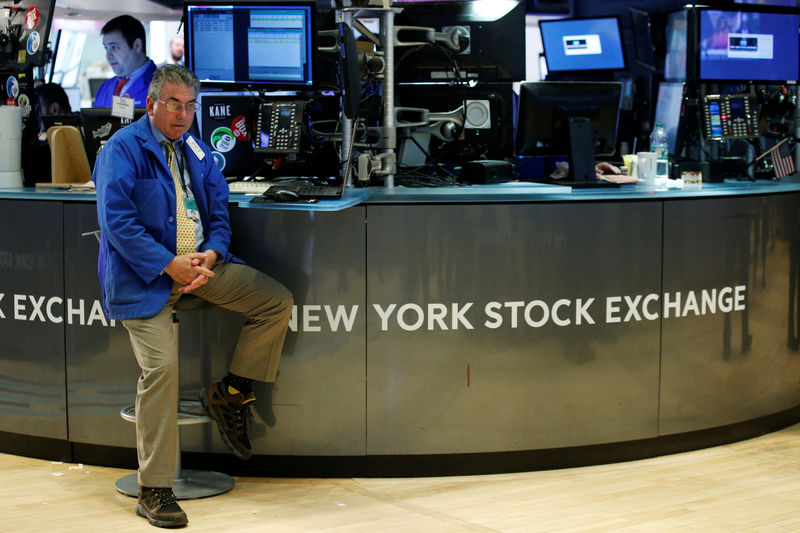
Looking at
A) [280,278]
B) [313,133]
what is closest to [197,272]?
[280,278]

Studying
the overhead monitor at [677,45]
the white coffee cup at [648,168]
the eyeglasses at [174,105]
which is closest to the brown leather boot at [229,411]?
the eyeglasses at [174,105]

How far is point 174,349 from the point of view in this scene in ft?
9.98

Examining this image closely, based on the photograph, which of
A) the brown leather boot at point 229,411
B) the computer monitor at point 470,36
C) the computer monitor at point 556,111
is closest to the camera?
the brown leather boot at point 229,411

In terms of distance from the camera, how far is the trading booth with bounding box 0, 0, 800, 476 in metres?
3.37

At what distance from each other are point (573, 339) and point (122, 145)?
172cm

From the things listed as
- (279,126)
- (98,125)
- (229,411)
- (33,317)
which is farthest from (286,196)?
(98,125)

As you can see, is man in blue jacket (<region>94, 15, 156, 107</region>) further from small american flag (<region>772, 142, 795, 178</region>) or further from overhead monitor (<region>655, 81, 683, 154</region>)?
small american flag (<region>772, 142, 795, 178</region>)

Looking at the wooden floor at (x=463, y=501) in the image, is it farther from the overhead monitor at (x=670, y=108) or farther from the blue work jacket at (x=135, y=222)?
the overhead monitor at (x=670, y=108)

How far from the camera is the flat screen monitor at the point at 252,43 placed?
3.95m

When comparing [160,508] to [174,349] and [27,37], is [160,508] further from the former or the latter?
[27,37]

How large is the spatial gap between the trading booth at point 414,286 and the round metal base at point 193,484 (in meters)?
0.10

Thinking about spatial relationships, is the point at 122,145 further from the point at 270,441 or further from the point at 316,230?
the point at 270,441

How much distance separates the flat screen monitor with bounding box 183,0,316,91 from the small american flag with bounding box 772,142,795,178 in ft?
8.19

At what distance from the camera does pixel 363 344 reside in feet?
11.0
